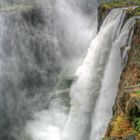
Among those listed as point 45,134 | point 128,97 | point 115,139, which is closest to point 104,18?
point 45,134

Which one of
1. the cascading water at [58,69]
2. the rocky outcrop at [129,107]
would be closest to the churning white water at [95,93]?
the cascading water at [58,69]

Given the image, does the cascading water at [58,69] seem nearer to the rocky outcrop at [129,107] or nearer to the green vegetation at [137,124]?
the rocky outcrop at [129,107]

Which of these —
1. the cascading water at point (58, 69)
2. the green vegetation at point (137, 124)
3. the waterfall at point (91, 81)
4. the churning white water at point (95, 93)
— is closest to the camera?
the green vegetation at point (137, 124)

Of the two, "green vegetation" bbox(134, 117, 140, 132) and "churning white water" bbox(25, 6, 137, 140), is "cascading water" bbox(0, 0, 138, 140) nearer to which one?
"churning white water" bbox(25, 6, 137, 140)

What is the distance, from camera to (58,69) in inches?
839

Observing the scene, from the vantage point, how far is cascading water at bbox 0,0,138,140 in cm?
1225

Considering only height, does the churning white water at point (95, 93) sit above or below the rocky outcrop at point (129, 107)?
below

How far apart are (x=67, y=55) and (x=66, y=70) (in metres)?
1.63

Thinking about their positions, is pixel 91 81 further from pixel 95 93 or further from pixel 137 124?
pixel 137 124

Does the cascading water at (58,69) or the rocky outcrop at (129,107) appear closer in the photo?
the rocky outcrop at (129,107)

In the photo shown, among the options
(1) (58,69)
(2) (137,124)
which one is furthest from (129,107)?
(1) (58,69)

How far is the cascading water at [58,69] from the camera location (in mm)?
12250

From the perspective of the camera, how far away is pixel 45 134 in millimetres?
15742

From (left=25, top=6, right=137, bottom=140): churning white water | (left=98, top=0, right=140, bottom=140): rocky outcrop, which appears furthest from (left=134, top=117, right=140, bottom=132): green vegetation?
(left=25, top=6, right=137, bottom=140): churning white water
